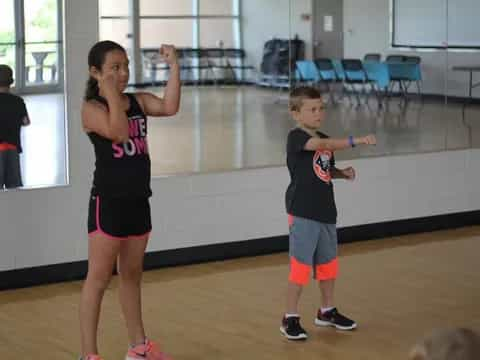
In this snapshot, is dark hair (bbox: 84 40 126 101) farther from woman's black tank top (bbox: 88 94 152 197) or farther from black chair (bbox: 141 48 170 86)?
black chair (bbox: 141 48 170 86)

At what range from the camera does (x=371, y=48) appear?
763 cm

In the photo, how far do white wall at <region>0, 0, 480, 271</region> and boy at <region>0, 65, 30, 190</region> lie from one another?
12cm

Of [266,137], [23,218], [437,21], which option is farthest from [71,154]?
[437,21]

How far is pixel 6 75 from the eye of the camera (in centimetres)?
561

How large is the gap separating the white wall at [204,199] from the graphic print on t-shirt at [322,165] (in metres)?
1.96

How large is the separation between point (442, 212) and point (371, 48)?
5.00 ft

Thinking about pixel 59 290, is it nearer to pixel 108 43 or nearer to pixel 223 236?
pixel 223 236

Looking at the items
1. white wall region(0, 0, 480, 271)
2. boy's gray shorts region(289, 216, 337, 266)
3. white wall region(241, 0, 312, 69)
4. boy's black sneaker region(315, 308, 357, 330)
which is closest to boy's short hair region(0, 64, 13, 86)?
white wall region(0, 0, 480, 271)

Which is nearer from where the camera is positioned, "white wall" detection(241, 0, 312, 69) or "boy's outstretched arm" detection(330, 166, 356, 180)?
"boy's outstretched arm" detection(330, 166, 356, 180)

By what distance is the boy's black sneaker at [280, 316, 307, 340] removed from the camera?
175 inches

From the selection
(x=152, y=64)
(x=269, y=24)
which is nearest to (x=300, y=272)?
(x=152, y=64)

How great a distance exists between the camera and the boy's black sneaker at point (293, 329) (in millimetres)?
4445

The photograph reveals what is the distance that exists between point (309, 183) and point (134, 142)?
1063 mm

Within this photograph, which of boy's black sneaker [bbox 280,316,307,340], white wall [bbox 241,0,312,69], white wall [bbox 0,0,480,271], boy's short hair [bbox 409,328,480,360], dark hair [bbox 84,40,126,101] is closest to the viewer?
boy's short hair [bbox 409,328,480,360]
